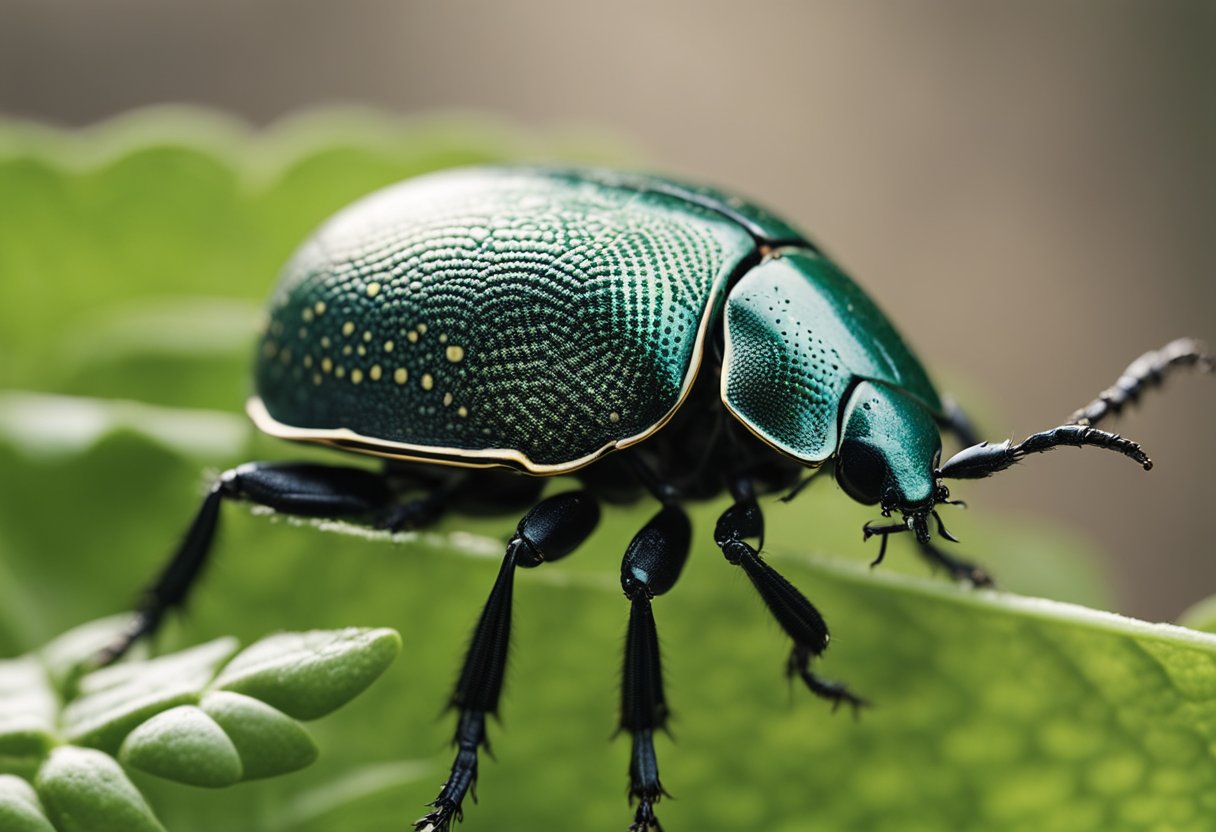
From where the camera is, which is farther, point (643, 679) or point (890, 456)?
point (890, 456)

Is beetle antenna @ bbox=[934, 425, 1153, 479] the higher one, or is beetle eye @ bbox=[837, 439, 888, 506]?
beetle antenna @ bbox=[934, 425, 1153, 479]

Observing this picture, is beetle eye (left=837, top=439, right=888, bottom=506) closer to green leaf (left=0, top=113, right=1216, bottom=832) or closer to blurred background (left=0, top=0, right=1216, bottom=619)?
green leaf (left=0, top=113, right=1216, bottom=832)

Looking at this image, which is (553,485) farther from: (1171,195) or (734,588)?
(1171,195)

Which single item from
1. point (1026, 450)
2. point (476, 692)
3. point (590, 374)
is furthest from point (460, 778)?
point (1026, 450)

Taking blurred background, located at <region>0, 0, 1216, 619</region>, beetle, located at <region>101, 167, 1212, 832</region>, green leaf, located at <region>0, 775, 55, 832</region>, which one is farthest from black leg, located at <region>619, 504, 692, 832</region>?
blurred background, located at <region>0, 0, 1216, 619</region>

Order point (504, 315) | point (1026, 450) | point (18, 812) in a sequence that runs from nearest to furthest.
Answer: point (18, 812) → point (1026, 450) → point (504, 315)

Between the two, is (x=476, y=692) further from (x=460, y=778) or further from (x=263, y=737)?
(x=263, y=737)

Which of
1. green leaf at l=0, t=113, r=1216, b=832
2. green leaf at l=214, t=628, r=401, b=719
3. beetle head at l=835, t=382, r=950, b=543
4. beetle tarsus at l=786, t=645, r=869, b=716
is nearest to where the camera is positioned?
green leaf at l=214, t=628, r=401, b=719

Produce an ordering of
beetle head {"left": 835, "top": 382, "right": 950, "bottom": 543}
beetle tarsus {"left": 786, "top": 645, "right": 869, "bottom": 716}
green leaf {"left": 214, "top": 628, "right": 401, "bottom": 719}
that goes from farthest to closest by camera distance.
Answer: beetle head {"left": 835, "top": 382, "right": 950, "bottom": 543} < beetle tarsus {"left": 786, "top": 645, "right": 869, "bottom": 716} < green leaf {"left": 214, "top": 628, "right": 401, "bottom": 719}
